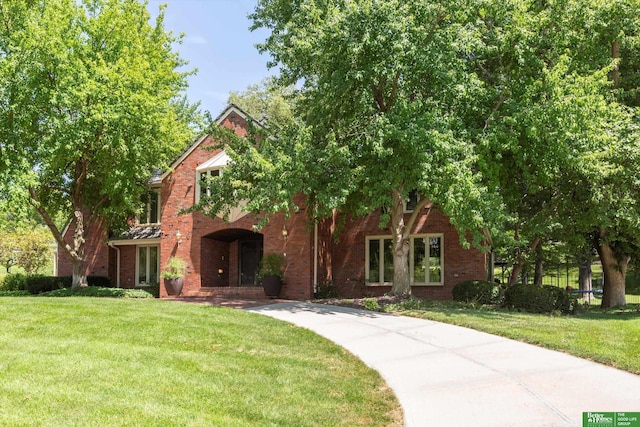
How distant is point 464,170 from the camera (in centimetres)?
1412

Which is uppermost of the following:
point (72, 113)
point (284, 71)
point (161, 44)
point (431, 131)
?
point (161, 44)

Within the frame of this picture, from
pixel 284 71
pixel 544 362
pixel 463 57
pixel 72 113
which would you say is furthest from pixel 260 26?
pixel 544 362

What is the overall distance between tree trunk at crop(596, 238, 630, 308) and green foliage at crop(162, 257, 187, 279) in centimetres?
1575

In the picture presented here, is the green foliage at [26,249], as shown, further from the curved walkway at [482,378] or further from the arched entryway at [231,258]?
the curved walkway at [482,378]

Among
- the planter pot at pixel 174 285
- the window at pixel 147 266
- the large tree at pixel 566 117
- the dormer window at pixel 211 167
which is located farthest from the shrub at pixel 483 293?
the window at pixel 147 266

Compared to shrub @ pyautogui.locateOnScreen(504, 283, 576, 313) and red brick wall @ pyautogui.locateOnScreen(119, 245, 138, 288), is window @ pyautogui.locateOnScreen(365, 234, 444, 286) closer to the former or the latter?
shrub @ pyautogui.locateOnScreen(504, 283, 576, 313)

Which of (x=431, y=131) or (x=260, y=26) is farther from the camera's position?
(x=260, y=26)

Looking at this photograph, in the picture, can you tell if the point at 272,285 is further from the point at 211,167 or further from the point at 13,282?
the point at 13,282

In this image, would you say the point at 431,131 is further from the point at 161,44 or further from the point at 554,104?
the point at 161,44

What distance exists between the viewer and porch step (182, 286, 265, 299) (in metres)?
20.7

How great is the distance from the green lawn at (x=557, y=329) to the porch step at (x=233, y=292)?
6.90 metres

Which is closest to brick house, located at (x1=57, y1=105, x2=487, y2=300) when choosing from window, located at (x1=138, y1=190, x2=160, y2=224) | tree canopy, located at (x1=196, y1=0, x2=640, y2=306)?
window, located at (x1=138, y1=190, x2=160, y2=224)

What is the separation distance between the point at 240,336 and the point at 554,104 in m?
10.0

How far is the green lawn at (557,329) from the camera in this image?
8.66 m
